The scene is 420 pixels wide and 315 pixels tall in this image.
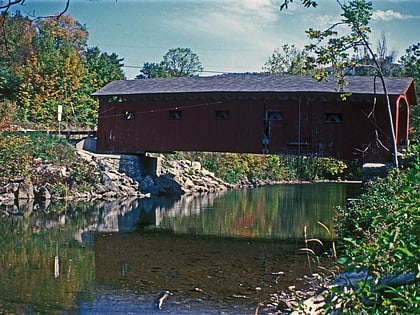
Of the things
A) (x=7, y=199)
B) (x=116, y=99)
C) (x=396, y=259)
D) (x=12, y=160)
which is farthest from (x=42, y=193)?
(x=396, y=259)

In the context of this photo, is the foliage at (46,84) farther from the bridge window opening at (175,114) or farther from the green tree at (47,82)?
the bridge window opening at (175,114)

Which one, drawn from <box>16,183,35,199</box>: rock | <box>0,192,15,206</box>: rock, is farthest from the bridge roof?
<box>0,192,15,206</box>: rock

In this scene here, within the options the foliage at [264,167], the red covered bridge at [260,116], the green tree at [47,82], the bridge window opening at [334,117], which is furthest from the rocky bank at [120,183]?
the bridge window opening at [334,117]

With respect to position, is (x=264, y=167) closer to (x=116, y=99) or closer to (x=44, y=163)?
(x=116, y=99)

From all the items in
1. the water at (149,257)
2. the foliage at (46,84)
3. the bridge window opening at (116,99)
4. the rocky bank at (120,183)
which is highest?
the foliage at (46,84)

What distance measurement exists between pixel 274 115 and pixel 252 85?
1.17 m

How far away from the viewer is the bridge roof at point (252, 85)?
17125 millimetres

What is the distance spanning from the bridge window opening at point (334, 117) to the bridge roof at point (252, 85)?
0.73 meters

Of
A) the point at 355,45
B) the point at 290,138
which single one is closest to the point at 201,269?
the point at 355,45

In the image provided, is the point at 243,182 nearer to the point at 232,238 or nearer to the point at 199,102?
the point at 199,102

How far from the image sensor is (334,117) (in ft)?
57.6

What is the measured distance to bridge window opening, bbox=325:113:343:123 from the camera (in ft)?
57.3

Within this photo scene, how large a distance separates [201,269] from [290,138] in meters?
8.68

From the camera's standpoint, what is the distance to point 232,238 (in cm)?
1350
